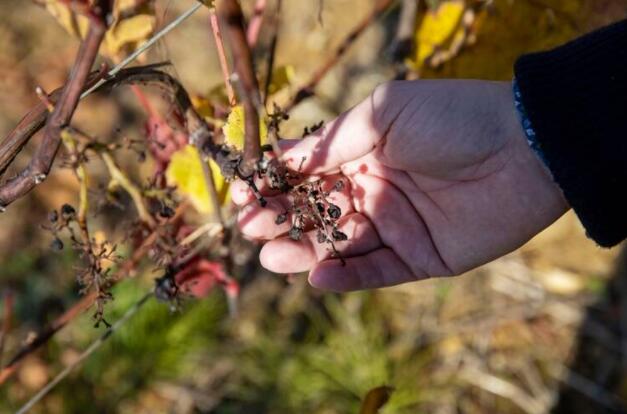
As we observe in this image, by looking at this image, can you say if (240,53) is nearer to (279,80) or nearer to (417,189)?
(279,80)

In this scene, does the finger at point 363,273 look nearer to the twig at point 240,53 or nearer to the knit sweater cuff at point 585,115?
the knit sweater cuff at point 585,115

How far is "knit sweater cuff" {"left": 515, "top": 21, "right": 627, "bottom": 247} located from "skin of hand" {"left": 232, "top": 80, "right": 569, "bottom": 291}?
0.31ft

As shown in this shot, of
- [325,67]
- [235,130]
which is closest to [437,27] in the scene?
[325,67]

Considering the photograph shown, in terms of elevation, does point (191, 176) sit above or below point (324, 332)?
above

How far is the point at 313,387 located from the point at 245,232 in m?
1.34

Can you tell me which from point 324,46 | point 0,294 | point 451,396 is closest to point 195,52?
point 324,46

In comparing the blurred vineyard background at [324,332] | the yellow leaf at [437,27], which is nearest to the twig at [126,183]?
the yellow leaf at [437,27]

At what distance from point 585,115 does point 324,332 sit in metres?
1.56

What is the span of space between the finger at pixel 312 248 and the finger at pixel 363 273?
0.02 m

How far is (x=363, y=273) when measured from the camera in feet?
4.50

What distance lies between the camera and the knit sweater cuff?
1248mm

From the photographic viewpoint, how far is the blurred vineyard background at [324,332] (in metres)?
2.42

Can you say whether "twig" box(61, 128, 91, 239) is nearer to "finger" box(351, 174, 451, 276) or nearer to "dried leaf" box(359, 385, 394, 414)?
"dried leaf" box(359, 385, 394, 414)

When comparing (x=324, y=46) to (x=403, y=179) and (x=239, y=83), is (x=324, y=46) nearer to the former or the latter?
(x=403, y=179)
